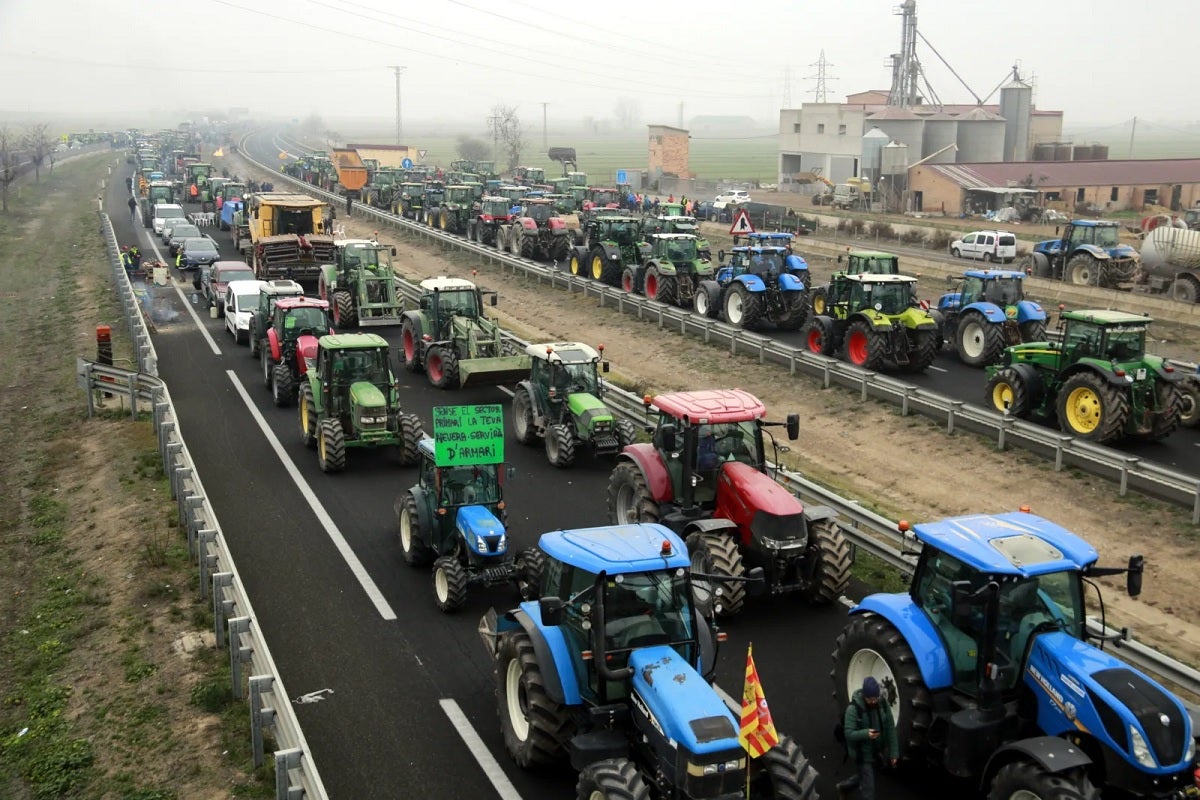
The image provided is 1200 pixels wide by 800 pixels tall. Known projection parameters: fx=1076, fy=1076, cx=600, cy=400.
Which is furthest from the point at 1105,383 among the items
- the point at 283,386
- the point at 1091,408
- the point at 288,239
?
the point at 288,239

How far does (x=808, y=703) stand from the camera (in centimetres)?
1103

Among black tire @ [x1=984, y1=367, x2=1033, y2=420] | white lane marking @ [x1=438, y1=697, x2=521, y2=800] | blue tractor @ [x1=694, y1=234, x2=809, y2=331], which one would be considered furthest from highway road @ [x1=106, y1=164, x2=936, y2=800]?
blue tractor @ [x1=694, y1=234, x2=809, y2=331]

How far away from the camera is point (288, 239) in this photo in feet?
118

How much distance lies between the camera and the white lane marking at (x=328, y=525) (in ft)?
44.2

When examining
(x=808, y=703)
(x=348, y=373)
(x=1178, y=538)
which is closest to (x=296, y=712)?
(x=808, y=703)

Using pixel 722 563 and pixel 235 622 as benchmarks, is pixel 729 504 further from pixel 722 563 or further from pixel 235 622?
pixel 235 622

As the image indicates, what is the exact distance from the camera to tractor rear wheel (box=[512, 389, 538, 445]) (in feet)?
65.8

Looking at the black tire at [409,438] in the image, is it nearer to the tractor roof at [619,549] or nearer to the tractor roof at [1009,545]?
the tractor roof at [619,549]

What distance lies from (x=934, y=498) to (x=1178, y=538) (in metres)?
3.70

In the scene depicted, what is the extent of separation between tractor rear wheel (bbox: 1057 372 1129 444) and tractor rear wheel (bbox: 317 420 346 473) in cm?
1344

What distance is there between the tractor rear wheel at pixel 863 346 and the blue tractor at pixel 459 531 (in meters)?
13.7

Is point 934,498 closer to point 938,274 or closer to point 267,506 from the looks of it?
point 267,506

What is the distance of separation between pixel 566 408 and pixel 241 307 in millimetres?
13327

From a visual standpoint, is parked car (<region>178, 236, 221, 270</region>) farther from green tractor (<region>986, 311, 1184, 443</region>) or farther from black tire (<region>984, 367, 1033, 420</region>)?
green tractor (<region>986, 311, 1184, 443</region>)
